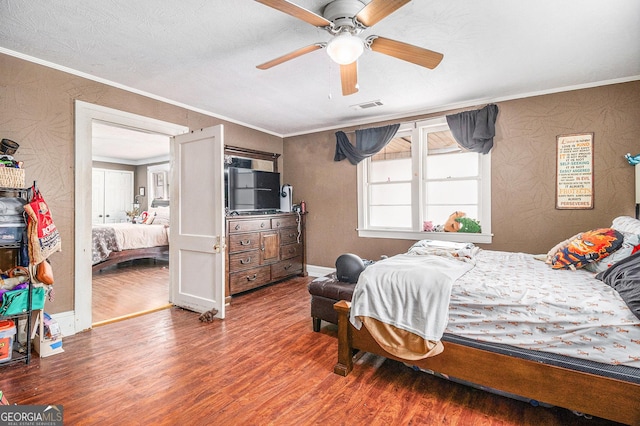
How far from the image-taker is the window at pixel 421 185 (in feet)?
12.5

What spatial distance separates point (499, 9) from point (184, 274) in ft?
12.6

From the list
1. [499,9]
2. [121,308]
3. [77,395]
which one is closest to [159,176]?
[121,308]

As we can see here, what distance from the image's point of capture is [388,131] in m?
4.21

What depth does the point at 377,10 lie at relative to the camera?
62.6 inches

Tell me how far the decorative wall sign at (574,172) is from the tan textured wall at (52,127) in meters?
4.80

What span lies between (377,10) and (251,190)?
10.9 feet

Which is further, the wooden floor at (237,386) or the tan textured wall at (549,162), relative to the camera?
the tan textured wall at (549,162)

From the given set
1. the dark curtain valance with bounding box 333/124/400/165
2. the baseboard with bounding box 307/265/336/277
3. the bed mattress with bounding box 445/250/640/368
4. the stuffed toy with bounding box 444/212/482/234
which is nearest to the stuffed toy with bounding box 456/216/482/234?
the stuffed toy with bounding box 444/212/482/234

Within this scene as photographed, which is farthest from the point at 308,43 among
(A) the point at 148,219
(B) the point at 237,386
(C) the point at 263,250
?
(A) the point at 148,219

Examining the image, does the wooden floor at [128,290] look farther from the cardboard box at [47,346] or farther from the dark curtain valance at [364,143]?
the dark curtain valance at [364,143]

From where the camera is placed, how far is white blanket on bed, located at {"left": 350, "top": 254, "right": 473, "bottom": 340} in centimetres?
181

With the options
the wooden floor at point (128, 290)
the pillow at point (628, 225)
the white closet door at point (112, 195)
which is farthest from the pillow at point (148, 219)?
the pillow at point (628, 225)

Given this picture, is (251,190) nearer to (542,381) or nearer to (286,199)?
(286,199)

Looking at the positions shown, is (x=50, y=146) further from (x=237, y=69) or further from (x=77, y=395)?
(x=77, y=395)
